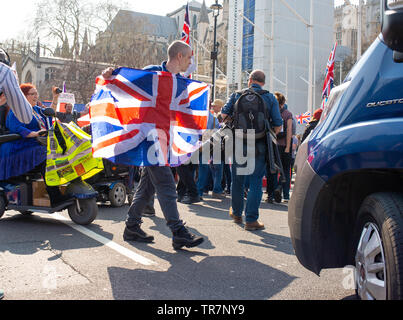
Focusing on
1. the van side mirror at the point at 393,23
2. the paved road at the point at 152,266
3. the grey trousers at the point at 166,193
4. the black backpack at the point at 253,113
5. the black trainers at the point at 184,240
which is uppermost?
the van side mirror at the point at 393,23

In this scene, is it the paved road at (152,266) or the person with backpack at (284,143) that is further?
the person with backpack at (284,143)

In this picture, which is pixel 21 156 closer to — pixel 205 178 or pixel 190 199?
pixel 190 199

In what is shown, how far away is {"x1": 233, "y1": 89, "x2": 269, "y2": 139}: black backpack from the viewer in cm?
621

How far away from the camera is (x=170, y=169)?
4988 millimetres

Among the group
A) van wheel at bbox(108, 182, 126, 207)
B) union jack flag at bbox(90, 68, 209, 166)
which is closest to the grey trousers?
union jack flag at bbox(90, 68, 209, 166)

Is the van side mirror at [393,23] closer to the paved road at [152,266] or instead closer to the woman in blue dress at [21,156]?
the paved road at [152,266]

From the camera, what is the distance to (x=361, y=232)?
108 inches

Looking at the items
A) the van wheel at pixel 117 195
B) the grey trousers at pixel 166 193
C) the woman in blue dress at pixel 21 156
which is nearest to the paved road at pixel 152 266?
the grey trousers at pixel 166 193

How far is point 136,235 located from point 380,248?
3318mm

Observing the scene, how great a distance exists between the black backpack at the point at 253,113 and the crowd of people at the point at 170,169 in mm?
65

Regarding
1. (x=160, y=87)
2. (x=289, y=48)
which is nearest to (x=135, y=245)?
(x=160, y=87)

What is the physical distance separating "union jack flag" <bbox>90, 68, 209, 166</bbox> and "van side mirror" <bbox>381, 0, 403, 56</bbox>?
9.93 ft

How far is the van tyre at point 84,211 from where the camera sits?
6262 mm

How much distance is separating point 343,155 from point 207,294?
156 centimetres
